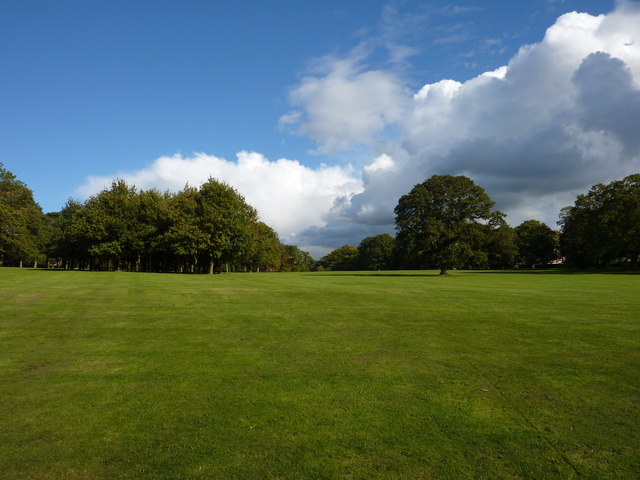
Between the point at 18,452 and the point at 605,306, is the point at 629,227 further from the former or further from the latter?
the point at 18,452

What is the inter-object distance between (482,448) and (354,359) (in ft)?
13.9

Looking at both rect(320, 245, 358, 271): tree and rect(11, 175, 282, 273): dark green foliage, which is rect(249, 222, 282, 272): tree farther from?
rect(320, 245, 358, 271): tree

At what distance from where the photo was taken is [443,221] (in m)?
57.5

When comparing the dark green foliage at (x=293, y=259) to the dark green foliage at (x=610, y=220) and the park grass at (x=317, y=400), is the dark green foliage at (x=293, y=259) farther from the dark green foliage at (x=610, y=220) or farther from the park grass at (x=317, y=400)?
the park grass at (x=317, y=400)

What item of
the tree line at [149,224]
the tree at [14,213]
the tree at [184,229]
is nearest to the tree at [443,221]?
the tree line at [149,224]

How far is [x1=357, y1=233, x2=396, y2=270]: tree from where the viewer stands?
155875 mm

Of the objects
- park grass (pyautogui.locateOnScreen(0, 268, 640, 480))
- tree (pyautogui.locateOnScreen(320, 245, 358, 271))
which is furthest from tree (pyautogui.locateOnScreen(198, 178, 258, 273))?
tree (pyautogui.locateOnScreen(320, 245, 358, 271))

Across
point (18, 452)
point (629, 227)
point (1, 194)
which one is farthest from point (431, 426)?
point (1, 194)

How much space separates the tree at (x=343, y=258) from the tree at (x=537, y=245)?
258 feet

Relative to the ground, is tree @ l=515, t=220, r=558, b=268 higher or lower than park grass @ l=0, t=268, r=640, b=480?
higher

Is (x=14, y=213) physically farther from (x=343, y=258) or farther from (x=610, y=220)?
(x=343, y=258)

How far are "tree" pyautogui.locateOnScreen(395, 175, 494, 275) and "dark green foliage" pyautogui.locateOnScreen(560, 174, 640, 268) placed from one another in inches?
918

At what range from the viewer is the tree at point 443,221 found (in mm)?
55812

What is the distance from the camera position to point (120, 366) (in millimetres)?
8375
